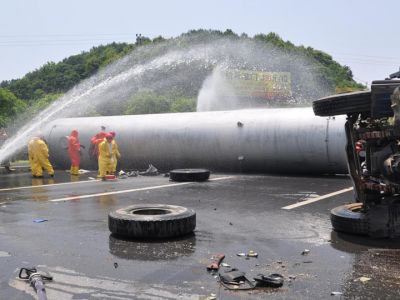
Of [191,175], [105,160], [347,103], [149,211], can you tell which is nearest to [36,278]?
[149,211]

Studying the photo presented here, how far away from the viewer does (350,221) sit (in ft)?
20.9

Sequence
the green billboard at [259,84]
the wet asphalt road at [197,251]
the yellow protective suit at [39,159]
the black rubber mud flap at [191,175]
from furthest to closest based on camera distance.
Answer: the green billboard at [259,84]
the yellow protective suit at [39,159]
the black rubber mud flap at [191,175]
the wet asphalt road at [197,251]

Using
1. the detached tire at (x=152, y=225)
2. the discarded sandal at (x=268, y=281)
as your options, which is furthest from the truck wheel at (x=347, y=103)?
the discarded sandal at (x=268, y=281)

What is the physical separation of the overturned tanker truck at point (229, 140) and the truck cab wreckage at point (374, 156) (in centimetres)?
656

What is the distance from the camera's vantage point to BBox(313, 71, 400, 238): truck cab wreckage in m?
5.76

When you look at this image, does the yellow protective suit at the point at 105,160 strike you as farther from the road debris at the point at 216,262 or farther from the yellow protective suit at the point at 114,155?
the road debris at the point at 216,262

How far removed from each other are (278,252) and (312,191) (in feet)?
17.1

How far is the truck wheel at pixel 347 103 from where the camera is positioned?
592 cm

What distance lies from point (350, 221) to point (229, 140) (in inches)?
331

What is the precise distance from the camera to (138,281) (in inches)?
183

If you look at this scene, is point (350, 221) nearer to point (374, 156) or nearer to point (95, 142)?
point (374, 156)

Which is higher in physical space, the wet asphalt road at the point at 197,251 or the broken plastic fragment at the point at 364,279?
the wet asphalt road at the point at 197,251

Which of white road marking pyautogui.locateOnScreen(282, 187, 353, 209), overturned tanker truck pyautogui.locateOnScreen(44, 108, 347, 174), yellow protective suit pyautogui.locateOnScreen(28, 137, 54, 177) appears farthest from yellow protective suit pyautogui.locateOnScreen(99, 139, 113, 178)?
white road marking pyautogui.locateOnScreen(282, 187, 353, 209)

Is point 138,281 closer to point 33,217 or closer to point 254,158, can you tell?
point 33,217
